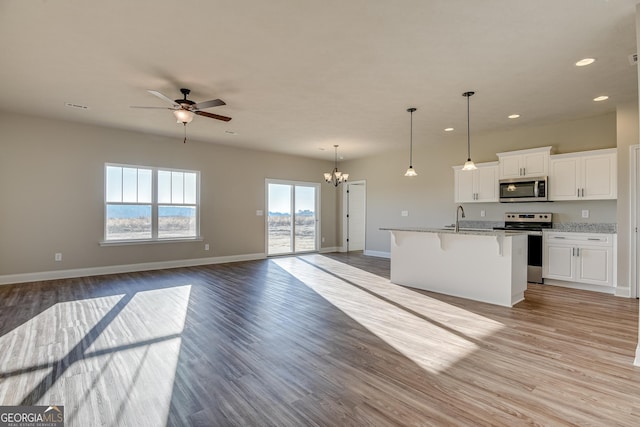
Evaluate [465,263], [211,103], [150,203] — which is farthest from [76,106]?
[465,263]

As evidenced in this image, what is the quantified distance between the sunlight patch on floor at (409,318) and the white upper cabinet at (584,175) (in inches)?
124

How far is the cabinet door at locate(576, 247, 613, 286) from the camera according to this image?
4.86 metres

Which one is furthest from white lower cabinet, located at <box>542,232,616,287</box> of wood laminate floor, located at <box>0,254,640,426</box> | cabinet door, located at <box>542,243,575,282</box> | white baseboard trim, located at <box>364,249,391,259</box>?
white baseboard trim, located at <box>364,249,391,259</box>

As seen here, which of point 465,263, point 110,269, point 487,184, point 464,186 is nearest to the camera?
point 465,263

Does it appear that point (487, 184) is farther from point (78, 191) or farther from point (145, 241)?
point (78, 191)

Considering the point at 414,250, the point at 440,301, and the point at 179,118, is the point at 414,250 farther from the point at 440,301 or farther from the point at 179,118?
the point at 179,118

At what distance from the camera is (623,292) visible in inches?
185

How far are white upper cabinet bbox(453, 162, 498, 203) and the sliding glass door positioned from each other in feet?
13.4

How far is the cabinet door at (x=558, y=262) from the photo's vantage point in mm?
5203

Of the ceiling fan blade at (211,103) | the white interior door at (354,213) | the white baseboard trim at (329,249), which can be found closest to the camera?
the ceiling fan blade at (211,103)

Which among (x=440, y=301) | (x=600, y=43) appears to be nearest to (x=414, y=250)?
(x=440, y=301)

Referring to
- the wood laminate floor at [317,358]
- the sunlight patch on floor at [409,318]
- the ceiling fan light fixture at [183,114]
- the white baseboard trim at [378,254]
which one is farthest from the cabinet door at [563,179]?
the ceiling fan light fixture at [183,114]

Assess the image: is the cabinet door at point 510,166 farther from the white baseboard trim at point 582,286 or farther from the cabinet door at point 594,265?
the white baseboard trim at point 582,286

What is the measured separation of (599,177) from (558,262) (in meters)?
1.47
